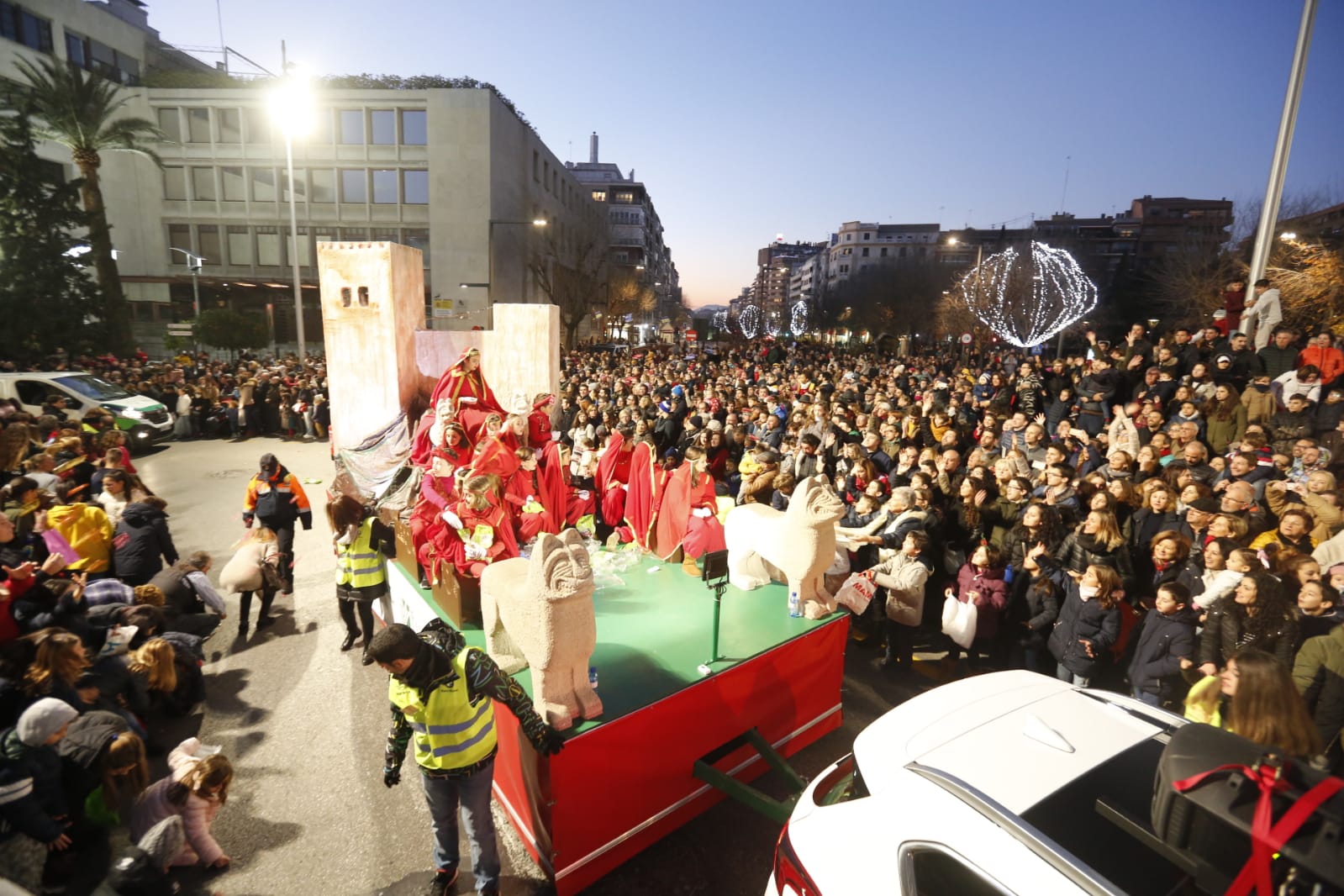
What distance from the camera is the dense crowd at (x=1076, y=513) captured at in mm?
3984

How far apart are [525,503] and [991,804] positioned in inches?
170

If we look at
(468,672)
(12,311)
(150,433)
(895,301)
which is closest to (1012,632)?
(468,672)

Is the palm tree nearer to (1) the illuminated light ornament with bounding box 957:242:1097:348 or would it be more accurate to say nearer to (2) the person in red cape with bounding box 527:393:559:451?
(2) the person in red cape with bounding box 527:393:559:451

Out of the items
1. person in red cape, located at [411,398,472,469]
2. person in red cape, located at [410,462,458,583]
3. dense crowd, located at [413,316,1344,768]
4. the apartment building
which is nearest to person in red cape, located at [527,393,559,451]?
dense crowd, located at [413,316,1344,768]

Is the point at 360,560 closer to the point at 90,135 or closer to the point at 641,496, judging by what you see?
the point at 641,496

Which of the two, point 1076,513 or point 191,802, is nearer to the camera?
point 191,802

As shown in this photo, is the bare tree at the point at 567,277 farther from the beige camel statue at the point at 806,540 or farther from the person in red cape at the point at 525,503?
the beige camel statue at the point at 806,540

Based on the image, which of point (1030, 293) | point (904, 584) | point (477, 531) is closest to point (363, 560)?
point (477, 531)

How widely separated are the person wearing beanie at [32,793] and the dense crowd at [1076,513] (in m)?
2.33

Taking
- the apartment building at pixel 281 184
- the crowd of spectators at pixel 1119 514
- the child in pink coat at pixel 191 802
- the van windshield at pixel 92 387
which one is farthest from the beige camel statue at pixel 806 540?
the apartment building at pixel 281 184

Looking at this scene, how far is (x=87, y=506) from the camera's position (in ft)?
19.5

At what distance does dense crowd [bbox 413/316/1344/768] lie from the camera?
3984 mm

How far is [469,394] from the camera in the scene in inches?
245

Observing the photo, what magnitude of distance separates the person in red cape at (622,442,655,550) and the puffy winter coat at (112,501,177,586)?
466 cm
